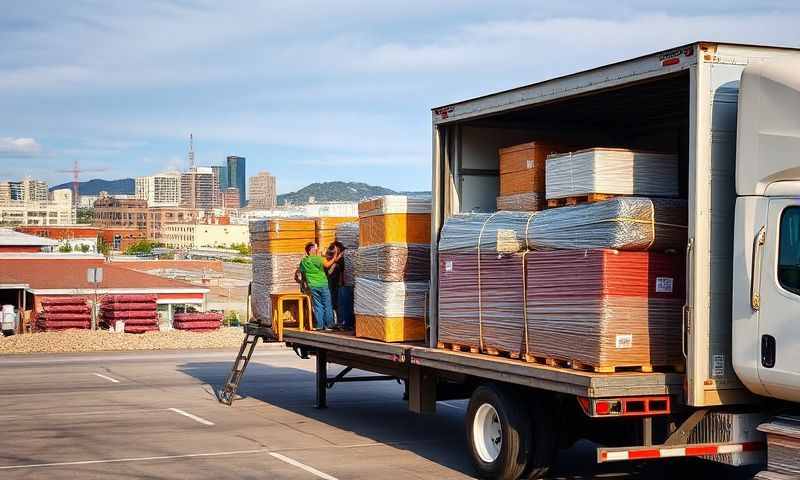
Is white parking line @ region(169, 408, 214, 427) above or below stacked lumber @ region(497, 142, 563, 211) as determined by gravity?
below

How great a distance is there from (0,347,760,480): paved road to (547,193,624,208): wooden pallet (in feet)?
9.41

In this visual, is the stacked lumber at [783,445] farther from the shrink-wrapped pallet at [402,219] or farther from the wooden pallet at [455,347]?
the shrink-wrapped pallet at [402,219]

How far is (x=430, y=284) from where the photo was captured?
38.1 feet

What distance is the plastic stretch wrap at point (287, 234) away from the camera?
626 inches

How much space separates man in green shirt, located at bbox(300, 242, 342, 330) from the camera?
14.8 m

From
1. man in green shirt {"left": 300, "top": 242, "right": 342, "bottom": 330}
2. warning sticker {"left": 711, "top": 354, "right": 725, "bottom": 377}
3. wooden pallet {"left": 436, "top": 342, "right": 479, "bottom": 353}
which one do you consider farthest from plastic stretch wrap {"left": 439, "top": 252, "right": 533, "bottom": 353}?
man in green shirt {"left": 300, "top": 242, "right": 342, "bottom": 330}

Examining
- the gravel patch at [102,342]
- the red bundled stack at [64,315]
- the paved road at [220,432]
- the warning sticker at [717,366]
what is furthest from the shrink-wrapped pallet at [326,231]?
the red bundled stack at [64,315]

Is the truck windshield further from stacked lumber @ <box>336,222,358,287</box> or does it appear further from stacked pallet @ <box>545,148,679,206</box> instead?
stacked lumber @ <box>336,222,358,287</box>

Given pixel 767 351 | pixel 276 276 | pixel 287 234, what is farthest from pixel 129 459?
pixel 767 351

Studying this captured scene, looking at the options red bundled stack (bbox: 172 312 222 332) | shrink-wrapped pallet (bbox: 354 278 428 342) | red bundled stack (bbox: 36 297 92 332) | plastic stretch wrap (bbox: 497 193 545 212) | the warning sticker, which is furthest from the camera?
red bundled stack (bbox: 172 312 222 332)

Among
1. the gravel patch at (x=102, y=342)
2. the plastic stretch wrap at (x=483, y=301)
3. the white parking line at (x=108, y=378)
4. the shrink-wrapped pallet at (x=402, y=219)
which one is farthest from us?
the gravel patch at (x=102, y=342)

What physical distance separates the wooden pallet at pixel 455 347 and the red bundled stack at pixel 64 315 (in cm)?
3072

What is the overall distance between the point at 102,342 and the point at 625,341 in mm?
25521

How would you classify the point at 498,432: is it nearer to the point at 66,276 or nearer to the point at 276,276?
the point at 276,276
